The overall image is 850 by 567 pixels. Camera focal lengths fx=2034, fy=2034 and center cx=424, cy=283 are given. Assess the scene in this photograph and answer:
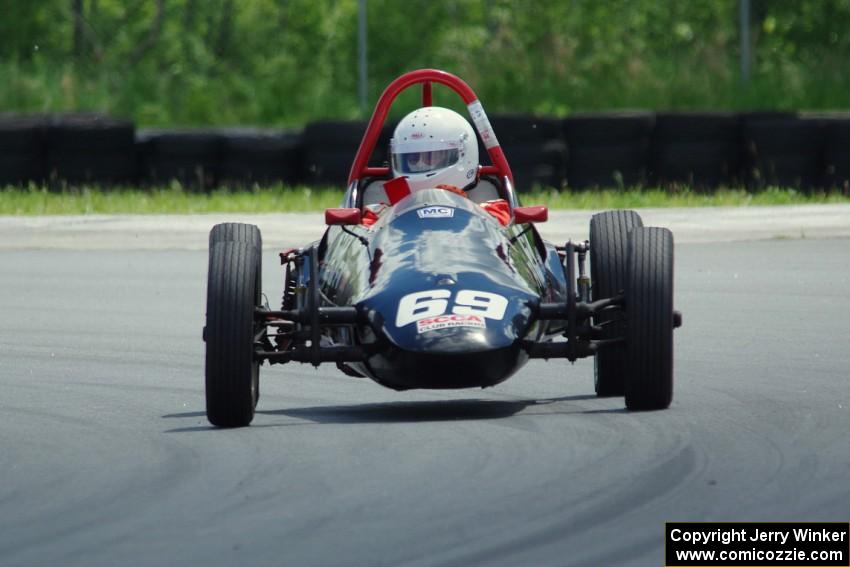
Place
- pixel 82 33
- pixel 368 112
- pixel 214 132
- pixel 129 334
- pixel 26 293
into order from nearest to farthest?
pixel 129 334
pixel 26 293
pixel 214 132
pixel 368 112
pixel 82 33

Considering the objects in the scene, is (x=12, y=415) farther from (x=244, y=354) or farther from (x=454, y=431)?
(x=454, y=431)

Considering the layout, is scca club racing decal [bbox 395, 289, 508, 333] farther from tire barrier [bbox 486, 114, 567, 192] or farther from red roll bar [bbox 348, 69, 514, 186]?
tire barrier [bbox 486, 114, 567, 192]

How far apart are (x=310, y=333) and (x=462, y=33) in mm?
29551

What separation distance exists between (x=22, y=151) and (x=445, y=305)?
13124mm

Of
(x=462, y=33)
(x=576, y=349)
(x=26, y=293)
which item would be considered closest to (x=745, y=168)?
(x=26, y=293)

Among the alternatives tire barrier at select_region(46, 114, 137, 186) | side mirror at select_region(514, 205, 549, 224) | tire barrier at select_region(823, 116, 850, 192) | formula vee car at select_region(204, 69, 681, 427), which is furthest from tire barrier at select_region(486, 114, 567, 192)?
formula vee car at select_region(204, 69, 681, 427)

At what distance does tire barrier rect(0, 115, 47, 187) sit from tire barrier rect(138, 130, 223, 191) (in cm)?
103

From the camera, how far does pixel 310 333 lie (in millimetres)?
8078

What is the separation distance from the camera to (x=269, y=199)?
766 inches

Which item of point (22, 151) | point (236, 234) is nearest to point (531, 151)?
point (22, 151)

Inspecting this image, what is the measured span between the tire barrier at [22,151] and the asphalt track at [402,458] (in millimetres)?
8663


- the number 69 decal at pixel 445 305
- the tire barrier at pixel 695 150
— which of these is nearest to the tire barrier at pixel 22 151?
the tire barrier at pixel 695 150

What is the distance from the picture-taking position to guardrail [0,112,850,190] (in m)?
19.5

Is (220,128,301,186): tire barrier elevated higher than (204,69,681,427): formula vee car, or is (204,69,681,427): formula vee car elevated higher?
(220,128,301,186): tire barrier
